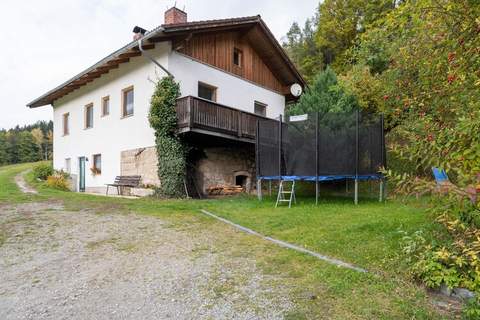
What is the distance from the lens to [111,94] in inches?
535

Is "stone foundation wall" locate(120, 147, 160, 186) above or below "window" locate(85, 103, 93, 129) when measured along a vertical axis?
below

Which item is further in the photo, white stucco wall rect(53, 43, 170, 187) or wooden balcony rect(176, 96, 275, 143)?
white stucco wall rect(53, 43, 170, 187)

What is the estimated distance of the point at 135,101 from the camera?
39.9 ft

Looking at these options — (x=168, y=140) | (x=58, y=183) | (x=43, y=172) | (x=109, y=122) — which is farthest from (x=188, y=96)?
(x=43, y=172)

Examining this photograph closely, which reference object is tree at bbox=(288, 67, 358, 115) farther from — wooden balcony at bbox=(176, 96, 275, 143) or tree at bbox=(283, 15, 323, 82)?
tree at bbox=(283, 15, 323, 82)

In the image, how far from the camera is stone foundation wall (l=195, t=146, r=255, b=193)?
1183 centimetres

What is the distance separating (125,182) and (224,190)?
153 inches

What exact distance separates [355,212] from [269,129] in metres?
3.51

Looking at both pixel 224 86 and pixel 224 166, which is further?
pixel 224 86

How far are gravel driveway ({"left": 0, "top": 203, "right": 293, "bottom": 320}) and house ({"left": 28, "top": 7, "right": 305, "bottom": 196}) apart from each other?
5.29 metres

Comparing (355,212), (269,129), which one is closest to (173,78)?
(269,129)

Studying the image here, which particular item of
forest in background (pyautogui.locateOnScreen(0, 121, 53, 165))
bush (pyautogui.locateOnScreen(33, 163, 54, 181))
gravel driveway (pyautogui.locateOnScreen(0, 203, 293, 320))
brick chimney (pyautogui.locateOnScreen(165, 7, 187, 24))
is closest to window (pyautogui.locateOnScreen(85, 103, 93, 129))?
bush (pyautogui.locateOnScreen(33, 163, 54, 181))

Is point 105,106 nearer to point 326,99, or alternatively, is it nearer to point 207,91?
point 207,91

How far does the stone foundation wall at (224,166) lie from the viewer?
466 inches
